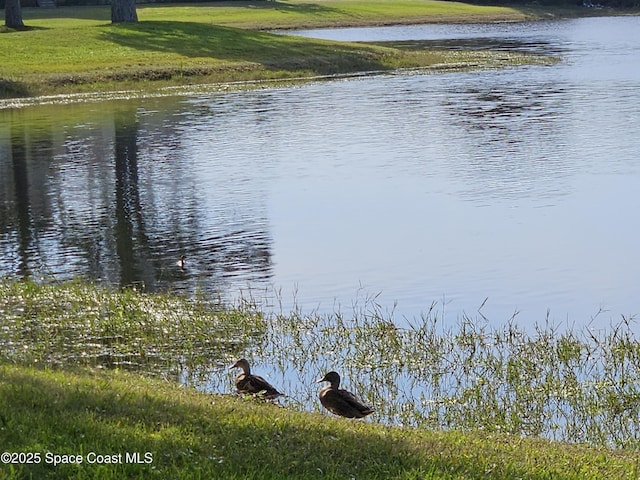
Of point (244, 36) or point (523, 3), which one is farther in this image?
point (523, 3)

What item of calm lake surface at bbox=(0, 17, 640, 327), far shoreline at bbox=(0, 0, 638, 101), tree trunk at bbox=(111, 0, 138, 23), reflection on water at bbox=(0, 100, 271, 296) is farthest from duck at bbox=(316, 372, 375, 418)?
tree trunk at bbox=(111, 0, 138, 23)

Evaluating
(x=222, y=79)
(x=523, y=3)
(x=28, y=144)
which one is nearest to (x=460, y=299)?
(x=28, y=144)

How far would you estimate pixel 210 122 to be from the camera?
3606 centimetres

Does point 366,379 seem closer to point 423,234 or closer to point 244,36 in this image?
point 423,234

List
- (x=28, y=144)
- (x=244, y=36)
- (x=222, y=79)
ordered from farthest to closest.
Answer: (x=244, y=36) < (x=222, y=79) < (x=28, y=144)

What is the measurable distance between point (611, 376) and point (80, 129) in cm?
2503

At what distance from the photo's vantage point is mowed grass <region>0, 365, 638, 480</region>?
7785 millimetres

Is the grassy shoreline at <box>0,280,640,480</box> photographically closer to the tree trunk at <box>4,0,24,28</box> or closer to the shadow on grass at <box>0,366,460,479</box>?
the shadow on grass at <box>0,366,460,479</box>

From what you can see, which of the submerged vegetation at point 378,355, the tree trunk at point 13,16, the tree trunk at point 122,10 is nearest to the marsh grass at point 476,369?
the submerged vegetation at point 378,355

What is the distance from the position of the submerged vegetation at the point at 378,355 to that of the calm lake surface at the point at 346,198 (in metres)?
1.12

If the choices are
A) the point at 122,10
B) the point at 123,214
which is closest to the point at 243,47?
the point at 122,10

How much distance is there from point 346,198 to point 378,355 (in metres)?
10.5

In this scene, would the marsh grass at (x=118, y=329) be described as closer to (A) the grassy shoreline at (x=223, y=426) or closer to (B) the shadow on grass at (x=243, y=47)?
(A) the grassy shoreline at (x=223, y=426)

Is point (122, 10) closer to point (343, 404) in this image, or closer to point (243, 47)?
point (243, 47)
